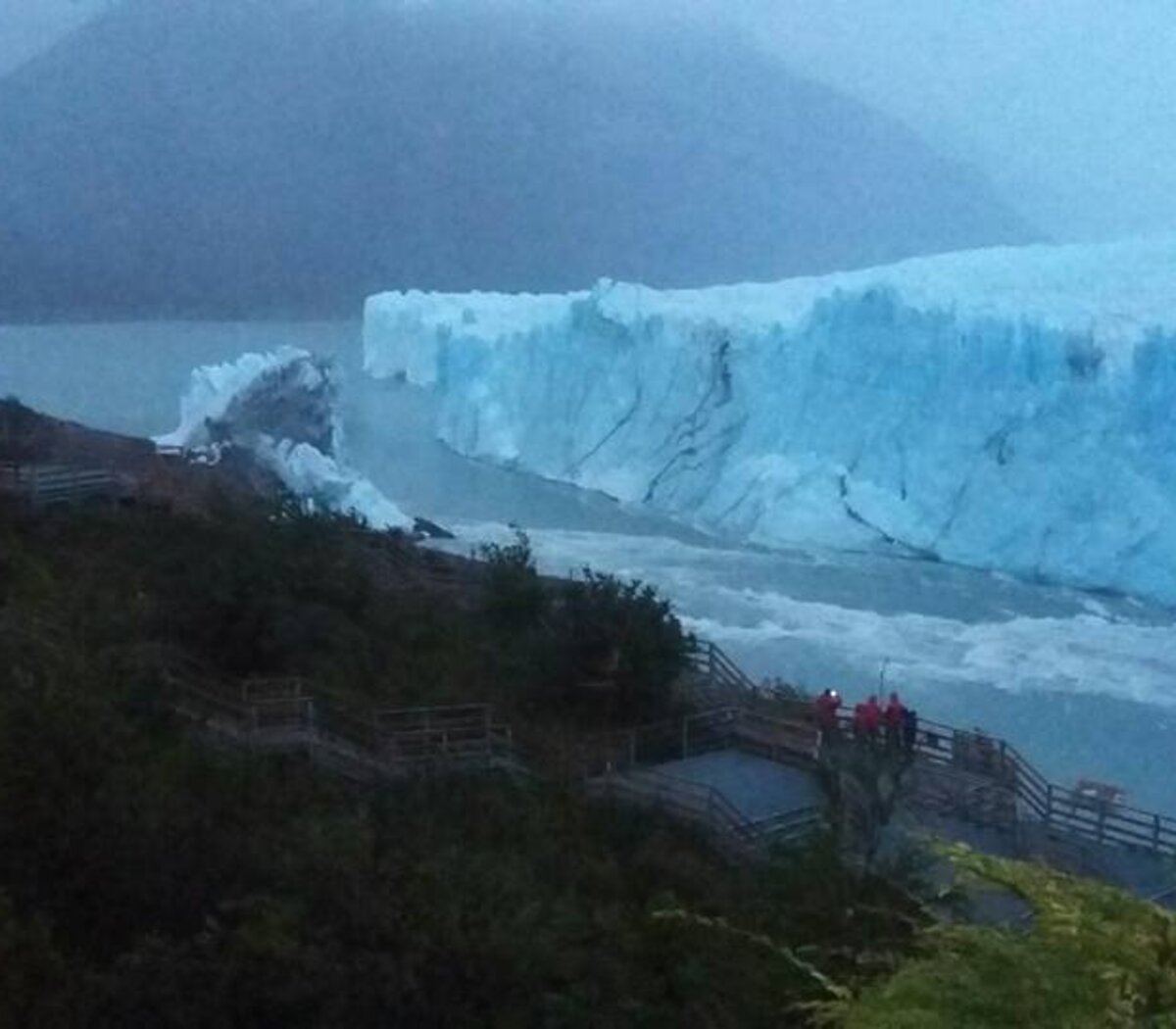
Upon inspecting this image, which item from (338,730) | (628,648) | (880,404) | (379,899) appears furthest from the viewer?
(880,404)

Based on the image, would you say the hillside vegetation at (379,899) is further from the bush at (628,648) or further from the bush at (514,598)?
the bush at (514,598)

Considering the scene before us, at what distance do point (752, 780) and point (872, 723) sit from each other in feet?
1.67

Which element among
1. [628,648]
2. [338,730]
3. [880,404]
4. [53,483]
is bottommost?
[338,730]

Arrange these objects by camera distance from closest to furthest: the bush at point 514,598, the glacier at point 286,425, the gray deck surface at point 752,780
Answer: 1. the gray deck surface at point 752,780
2. the bush at point 514,598
3. the glacier at point 286,425

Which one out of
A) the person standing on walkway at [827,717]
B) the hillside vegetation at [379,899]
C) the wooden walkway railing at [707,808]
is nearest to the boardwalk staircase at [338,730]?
the hillside vegetation at [379,899]

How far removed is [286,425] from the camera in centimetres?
1411

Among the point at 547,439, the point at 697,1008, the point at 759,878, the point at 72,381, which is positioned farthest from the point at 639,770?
the point at 72,381

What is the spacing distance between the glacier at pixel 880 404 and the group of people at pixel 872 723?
5.75m

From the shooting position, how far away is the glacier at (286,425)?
13.5 meters

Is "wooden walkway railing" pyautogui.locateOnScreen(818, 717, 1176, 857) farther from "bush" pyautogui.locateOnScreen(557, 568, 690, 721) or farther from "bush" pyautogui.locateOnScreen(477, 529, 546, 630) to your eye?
"bush" pyautogui.locateOnScreen(477, 529, 546, 630)

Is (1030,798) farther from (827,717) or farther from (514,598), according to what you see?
(514,598)

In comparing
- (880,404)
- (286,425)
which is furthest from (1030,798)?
(286,425)

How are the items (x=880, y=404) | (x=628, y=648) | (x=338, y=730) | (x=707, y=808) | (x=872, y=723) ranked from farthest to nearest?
(x=880, y=404) → (x=628, y=648) → (x=872, y=723) → (x=338, y=730) → (x=707, y=808)

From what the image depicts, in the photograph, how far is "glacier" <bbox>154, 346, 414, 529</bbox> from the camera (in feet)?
44.1
